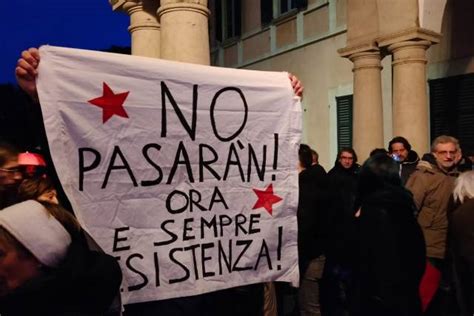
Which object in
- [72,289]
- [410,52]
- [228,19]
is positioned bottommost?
[72,289]

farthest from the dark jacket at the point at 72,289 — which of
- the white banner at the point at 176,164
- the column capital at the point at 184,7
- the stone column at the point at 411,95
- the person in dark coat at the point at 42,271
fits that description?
the stone column at the point at 411,95

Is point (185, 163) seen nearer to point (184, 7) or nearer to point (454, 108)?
point (184, 7)

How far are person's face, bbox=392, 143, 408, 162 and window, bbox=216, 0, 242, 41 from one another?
36.5 ft

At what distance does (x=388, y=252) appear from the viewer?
2.95m

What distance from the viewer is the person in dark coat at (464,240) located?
3.33 m

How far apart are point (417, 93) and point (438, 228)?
12.6ft

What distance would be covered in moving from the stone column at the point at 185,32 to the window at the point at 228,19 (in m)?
10.8

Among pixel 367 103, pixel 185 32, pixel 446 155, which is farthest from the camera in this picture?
pixel 367 103

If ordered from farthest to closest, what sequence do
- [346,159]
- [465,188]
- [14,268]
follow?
[346,159]
[465,188]
[14,268]

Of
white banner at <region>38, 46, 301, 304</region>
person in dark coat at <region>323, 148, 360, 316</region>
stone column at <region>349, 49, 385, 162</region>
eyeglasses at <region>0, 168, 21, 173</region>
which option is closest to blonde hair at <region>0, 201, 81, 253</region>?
white banner at <region>38, 46, 301, 304</region>

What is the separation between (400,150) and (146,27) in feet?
12.6

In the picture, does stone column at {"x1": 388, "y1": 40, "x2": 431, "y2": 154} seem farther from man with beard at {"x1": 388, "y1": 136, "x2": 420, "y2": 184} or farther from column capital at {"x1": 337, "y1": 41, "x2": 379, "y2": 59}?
man with beard at {"x1": 388, "y1": 136, "x2": 420, "y2": 184}

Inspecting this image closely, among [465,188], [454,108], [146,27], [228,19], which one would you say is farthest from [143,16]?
[228,19]

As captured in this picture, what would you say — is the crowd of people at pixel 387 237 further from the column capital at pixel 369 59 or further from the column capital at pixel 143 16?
the column capital at pixel 369 59
